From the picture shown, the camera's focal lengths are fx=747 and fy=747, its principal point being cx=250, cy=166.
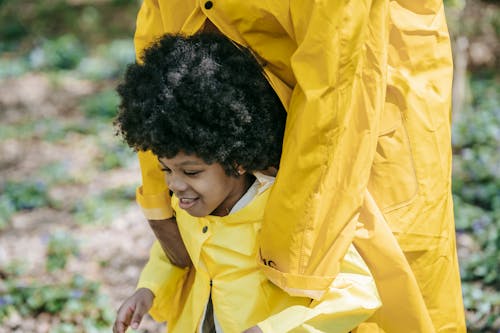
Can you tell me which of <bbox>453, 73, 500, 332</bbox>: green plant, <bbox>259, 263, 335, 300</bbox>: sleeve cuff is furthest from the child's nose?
<bbox>453, 73, 500, 332</bbox>: green plant

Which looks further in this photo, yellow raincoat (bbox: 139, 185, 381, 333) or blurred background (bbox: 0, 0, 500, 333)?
blurred background (bbox: 0, 0, 500, 333)

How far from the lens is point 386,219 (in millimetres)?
1877

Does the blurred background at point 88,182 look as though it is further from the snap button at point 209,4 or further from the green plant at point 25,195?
the snap button at point 209,4

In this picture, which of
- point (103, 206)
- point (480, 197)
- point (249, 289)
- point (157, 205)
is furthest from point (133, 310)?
point (480, 197)

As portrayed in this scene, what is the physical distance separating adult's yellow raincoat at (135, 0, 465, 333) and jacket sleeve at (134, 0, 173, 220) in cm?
1

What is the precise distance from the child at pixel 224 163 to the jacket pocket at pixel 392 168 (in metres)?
0.17

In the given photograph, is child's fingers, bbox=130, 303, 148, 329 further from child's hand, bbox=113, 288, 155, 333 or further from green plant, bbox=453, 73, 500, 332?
green plant, bbox=453, 73, 500, 332

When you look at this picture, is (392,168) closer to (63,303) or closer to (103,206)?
(63,303)

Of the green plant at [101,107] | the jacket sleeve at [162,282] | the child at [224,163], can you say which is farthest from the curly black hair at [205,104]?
the green plant at [101,107]

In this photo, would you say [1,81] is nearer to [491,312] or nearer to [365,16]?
[491,312]

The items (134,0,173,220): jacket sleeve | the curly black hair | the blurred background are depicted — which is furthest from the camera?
the blurred background

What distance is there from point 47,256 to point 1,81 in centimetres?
400

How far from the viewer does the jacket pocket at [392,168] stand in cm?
185

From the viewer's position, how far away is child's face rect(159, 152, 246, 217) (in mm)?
1798
